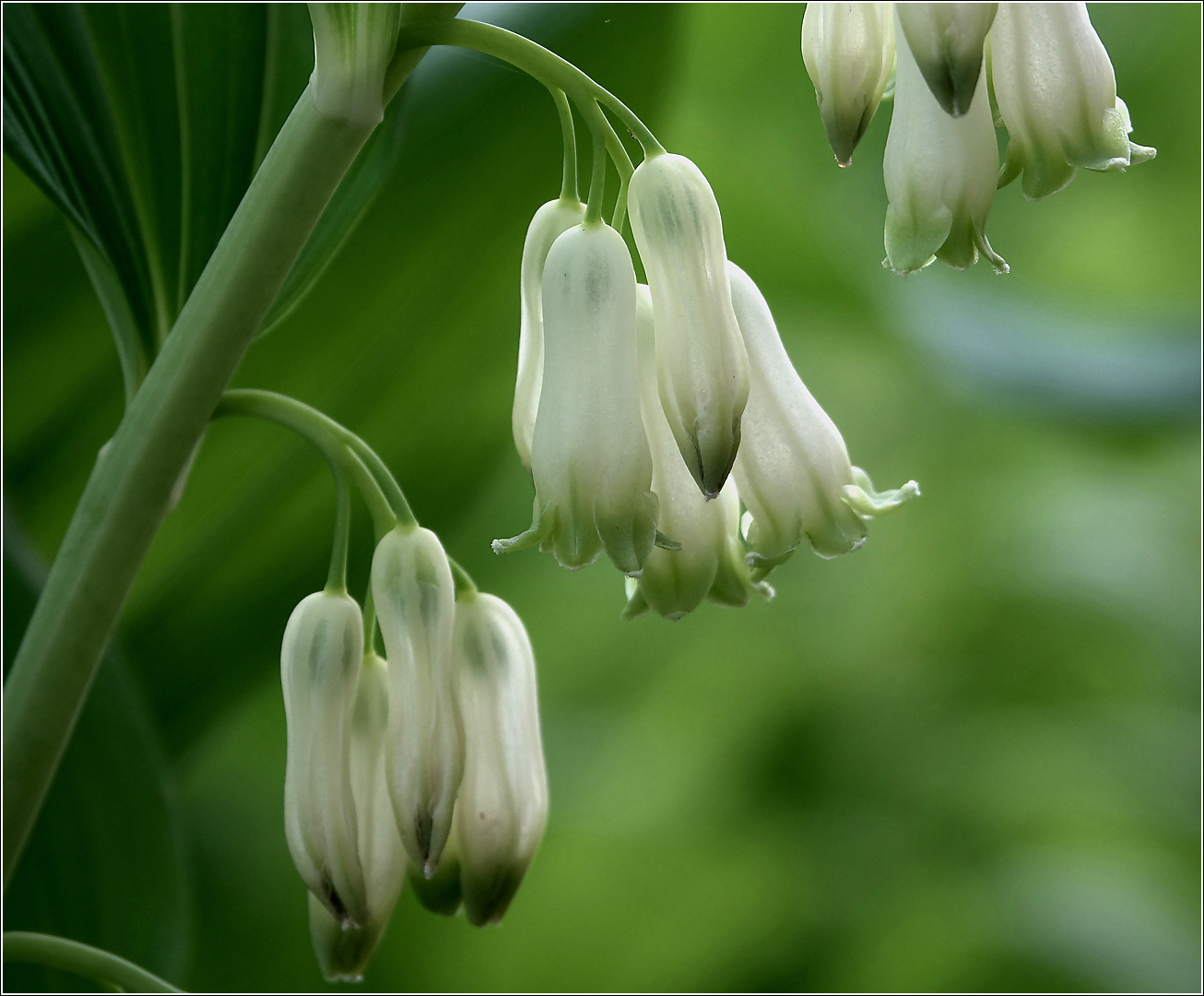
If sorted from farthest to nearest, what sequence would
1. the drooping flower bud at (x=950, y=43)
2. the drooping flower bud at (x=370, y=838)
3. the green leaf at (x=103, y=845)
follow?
the green leaf at (x=103, y=845)
the drooping flower bud at (x=370, y=838)
the drooping flower bud at (x=950, y=43)

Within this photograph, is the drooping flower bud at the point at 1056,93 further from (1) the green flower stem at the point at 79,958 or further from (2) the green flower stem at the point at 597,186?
(1) the green flower stem at the point at 79,958

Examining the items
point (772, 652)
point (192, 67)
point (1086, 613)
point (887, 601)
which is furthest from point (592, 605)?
point (192, 67)

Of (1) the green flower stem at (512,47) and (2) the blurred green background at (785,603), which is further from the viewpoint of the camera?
(2) the blurred green background at (785,603)

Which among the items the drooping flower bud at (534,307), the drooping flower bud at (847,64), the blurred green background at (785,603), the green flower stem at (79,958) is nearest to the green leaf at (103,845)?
the blurred green background at (785,603)

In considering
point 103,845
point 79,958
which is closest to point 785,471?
point 79,958

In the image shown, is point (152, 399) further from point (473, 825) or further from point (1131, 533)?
point (1131, 533)

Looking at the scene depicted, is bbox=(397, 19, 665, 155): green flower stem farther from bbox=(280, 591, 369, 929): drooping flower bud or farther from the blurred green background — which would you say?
the blurred green background

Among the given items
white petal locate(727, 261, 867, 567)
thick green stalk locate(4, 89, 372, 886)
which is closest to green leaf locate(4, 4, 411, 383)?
thick green stalk locate(4, 89, 372, 886)
